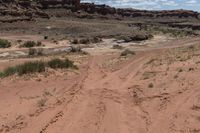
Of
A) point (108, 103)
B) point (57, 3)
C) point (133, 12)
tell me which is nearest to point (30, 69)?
point (108, 103)

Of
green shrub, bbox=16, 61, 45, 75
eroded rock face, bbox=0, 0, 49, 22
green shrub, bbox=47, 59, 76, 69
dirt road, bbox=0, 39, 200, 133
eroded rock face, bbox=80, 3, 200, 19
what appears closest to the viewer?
dirt road, bbox=0, 39, 200, 133

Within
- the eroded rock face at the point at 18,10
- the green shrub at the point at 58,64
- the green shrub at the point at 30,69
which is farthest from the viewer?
the eroded rock face at the point at 18,10

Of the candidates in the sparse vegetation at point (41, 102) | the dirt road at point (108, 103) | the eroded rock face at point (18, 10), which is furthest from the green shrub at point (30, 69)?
the eroded rock face at point (18, 10)

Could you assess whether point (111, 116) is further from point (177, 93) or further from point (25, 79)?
point (25, 79)

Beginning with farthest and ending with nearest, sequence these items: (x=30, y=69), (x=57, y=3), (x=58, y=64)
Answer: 1. (x=57, y=3)
2. (x=58, y=64)
3. (x=30, y=69)

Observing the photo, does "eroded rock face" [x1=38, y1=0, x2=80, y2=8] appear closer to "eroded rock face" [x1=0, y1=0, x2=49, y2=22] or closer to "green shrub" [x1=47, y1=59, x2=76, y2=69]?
"eroded rock face" [x1=0, y1=0, x2=49, y2=22]

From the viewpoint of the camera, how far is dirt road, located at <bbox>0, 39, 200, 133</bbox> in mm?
12344

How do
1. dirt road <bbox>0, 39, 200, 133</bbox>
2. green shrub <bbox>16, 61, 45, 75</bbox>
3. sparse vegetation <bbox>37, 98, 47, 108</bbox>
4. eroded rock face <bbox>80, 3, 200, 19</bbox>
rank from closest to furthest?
dirt road <bbox>0, 39, 200, 133</bbox>
sparse vegetation <bbox>37, 98, 47, 108</bbox>
green shrub <bbox>16, 61, 45, 75</bbox>
eroded rock face <bbox>80, 3, 200, 19</bbox>

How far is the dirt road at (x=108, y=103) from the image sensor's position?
40.5 feet

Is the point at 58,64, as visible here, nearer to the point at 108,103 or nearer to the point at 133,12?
the point at 108,103

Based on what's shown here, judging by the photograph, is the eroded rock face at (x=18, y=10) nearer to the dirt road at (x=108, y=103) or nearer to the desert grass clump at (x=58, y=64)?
the desert grass clump at (x=58, y=64)

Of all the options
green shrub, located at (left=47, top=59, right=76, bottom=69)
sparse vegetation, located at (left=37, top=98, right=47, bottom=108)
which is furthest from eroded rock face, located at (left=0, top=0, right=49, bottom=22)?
sparse vegetation, located at (left=37, top=98, right=47, bottom=108)

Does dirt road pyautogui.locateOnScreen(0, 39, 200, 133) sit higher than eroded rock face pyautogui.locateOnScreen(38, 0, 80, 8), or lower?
higher

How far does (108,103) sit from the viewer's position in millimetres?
15391
